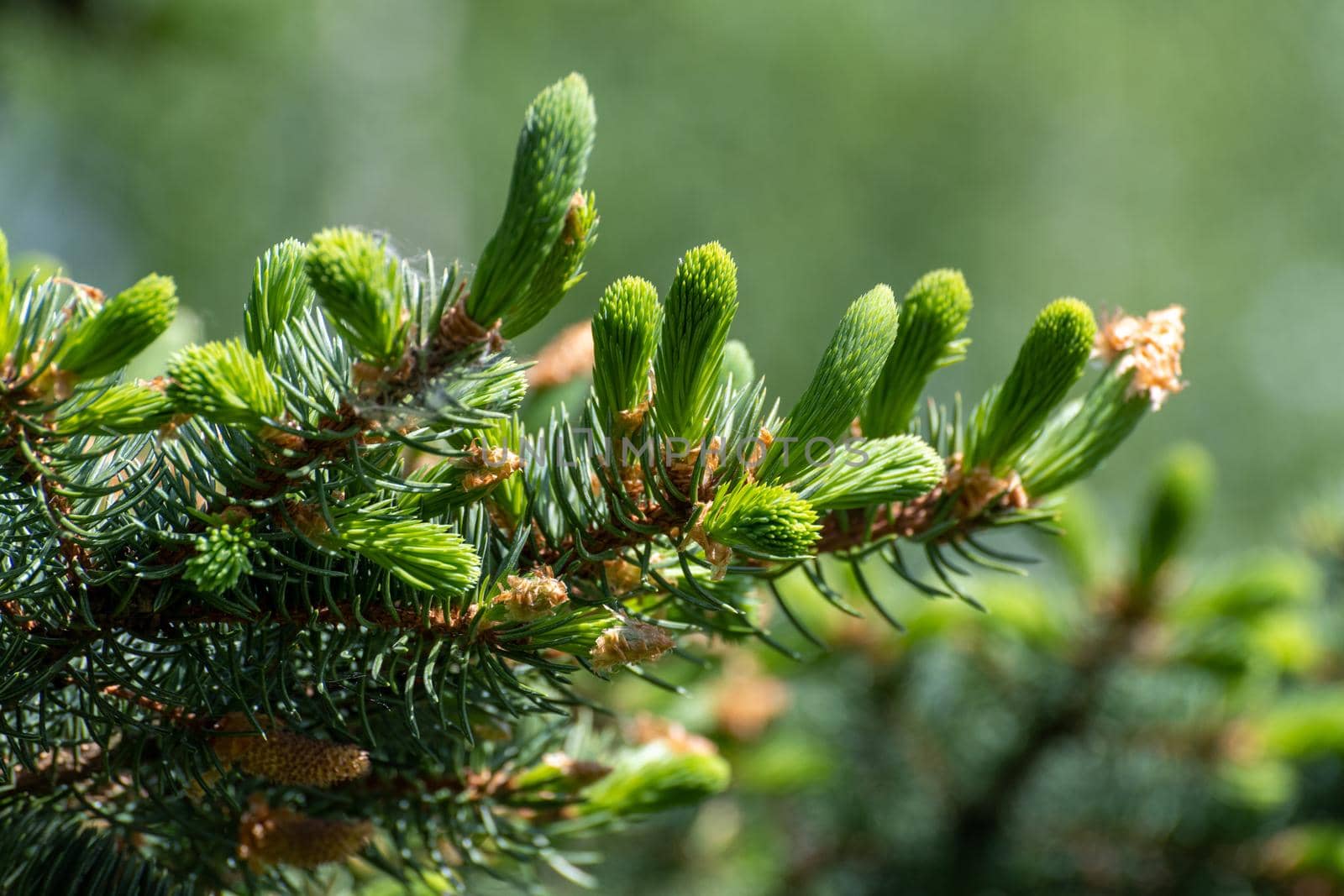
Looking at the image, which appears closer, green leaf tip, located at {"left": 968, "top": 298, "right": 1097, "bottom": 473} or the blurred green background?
green leaf tip, located at {"left": 968, "top": 298, "right": 1097, "bottom": 473}

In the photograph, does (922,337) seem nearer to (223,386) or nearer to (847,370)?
(847,370)

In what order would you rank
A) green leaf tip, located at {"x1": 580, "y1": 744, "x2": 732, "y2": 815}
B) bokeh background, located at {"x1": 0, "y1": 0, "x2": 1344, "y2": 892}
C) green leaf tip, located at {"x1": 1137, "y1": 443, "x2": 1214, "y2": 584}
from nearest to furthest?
1. green leaf tip, located at {"x1": 580, "y1": 744, "x2": 732, "y2": 815}
2. green leaf tip, located at {"x1": 1137, "y1": 443, "x2": 1214, "y2": 584}
3. bokeh background, located at {"x1": 0, "y1": 0, "x2": 1344, "y2": 892}

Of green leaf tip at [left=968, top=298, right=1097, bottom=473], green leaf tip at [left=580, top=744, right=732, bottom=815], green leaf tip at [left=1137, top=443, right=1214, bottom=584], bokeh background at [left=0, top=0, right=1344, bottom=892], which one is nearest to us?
green leaf tip at [left=968, top=298, right=1097, bottom=473]

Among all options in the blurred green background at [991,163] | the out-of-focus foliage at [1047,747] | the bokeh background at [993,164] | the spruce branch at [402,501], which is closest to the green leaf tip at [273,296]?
the spruce branch at [402,501]

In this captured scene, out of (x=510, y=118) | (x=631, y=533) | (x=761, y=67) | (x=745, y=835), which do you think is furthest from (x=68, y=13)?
(x=761, y=67)

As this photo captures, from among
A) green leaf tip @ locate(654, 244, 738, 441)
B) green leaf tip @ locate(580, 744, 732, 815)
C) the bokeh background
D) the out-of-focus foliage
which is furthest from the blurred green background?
green leaf tip @ locate(654, 244, 738, 441)

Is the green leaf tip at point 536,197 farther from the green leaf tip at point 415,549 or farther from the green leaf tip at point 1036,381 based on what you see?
the green leaf tip at point 1036,381

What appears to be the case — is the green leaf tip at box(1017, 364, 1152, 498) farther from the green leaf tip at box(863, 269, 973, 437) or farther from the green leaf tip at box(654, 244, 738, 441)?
the green leaf tip at box(654, 244, 738, 441)
